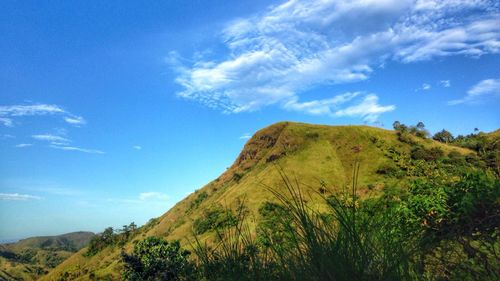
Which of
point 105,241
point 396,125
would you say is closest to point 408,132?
point 396,125

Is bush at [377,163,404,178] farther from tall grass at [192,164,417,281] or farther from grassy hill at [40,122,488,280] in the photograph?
tall grass at [192,164,417,281]

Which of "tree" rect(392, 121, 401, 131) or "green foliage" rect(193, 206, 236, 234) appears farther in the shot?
"tree" rect(392, 121, 401, 131)

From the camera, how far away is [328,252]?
2.85 metres

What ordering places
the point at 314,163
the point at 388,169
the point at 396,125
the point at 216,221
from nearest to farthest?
1. the point at 216,221
2. the point at 388,169
3. the point at 314,163
4. the point at 396,125

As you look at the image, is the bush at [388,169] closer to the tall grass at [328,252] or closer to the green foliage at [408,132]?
the green foliage at [408,132]

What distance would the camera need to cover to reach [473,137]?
172 meters

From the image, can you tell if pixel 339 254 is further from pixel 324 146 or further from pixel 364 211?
pixel 324 146

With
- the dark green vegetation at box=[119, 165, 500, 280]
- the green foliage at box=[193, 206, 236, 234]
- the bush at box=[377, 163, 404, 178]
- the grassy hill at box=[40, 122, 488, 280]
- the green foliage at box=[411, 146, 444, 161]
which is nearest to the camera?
the dark green vegetation at box=[119, 165, 500, 280]

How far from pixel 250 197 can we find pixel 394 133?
7987 cm

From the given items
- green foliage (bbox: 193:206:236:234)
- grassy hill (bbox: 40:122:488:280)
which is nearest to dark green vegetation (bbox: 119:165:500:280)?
green foliage (bbox: 193:206:236:234)

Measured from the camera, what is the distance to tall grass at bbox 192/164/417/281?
2729 mm

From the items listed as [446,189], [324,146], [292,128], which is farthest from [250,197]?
[446,189]

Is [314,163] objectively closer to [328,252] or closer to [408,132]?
[408,132]

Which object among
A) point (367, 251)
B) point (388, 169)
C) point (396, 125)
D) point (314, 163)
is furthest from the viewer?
point (396, 125)
